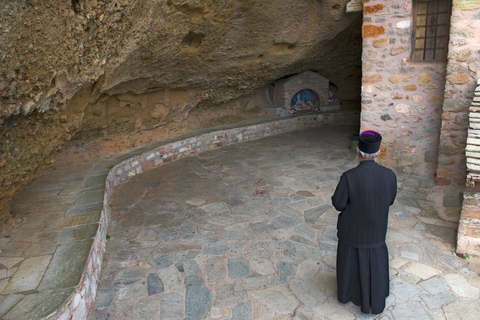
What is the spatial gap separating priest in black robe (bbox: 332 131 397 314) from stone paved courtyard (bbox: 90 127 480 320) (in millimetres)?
245

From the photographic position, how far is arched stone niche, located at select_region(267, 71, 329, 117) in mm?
11617

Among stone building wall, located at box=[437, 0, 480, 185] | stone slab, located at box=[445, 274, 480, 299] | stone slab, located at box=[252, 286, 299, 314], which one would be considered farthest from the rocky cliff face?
stone slab, located at box=[445, 274, 480, 299]

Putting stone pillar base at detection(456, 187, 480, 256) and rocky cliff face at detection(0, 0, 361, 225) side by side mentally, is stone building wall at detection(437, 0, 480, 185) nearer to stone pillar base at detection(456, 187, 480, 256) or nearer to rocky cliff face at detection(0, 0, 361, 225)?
stone pillar base at detection(456, 187, 480, 256)

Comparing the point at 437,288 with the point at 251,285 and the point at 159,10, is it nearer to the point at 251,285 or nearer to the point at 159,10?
the point at 251,285

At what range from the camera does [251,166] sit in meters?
7.72

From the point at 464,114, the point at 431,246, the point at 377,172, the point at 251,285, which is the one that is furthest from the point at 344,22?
the point at 251,285

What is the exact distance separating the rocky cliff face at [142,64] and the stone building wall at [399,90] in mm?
1541

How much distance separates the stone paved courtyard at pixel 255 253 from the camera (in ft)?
10.8

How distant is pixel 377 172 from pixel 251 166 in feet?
15.8

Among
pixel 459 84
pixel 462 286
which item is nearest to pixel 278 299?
pixel 462 286

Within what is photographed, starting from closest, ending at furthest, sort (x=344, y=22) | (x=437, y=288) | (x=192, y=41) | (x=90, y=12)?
(x=437, y=288) → (x=90, y=12) → (x=192, y=41) → (x=344, y=22)

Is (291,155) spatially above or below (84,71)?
below

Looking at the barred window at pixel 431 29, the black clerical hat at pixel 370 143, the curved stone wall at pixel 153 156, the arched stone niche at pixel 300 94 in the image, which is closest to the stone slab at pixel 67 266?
the curved stone wall at pixel 153 156

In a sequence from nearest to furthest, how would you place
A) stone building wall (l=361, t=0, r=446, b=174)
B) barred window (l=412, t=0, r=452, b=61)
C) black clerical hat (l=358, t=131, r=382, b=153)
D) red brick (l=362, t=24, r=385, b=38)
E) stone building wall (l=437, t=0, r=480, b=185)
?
black clerical hat (l=358, t=131, r=382, b=153) → stone building wall (l=437, t=0, r=480, b=185) → barred window (l=412, t=0, r=452, b=61) → stone building wall (l=361, t=0, r=446, b=174) → red brick (l=362, t=24, r=385, b=38)
